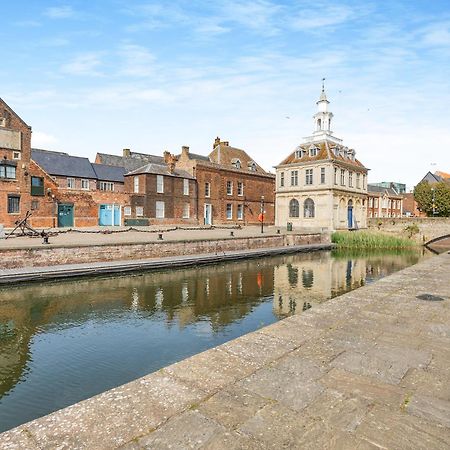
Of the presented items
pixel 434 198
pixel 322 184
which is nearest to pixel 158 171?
pixel 322 184

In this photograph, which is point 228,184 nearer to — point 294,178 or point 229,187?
point 229,187

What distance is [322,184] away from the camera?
40.7 m

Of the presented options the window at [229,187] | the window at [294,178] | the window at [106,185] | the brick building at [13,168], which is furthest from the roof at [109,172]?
the window at [294,178]

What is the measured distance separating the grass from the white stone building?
4806 mm

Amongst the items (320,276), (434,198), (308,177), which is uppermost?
(308,177)

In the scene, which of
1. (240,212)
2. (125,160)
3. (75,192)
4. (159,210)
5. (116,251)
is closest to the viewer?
(116,251)

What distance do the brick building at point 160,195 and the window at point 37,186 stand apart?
8.82 m

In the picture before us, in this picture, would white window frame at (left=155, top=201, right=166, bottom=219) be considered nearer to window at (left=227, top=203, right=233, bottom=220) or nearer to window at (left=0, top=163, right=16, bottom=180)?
window at (left=227, top=203, right=233, bottom=220)

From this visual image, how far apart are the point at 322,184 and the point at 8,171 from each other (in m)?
33.0

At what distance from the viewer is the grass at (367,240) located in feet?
112

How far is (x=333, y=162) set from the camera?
40062 millimetres

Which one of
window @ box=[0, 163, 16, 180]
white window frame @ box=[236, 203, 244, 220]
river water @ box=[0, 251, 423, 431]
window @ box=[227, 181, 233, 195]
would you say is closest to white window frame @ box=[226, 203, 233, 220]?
white window frame @ box=[236, 203, 244, 220]

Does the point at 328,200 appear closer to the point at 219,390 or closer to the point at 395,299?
the point at 395,299

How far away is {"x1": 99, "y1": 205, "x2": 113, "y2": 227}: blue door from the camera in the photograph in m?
37.0
